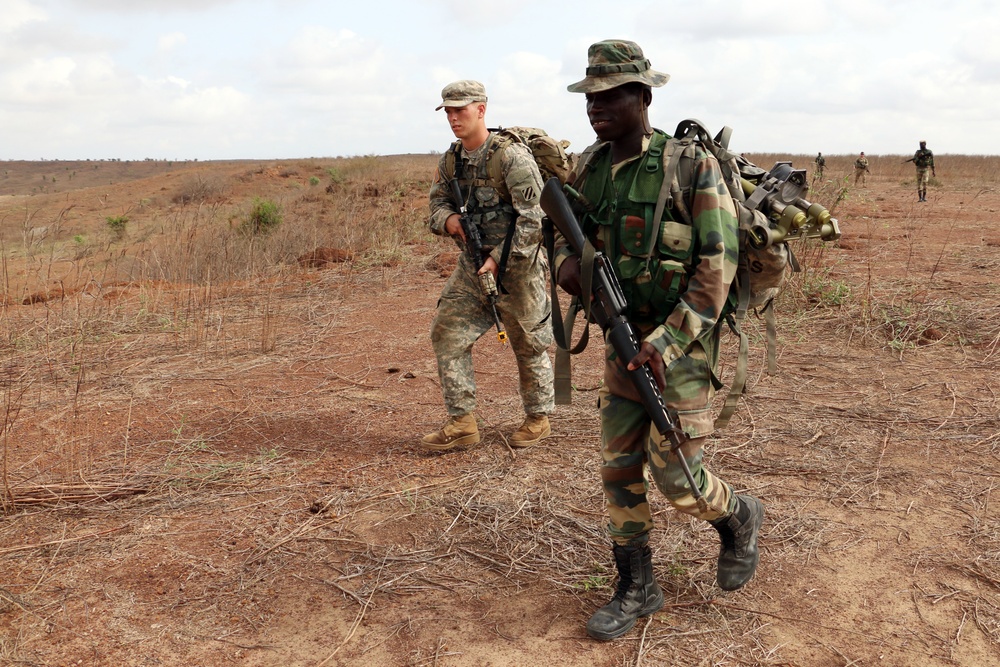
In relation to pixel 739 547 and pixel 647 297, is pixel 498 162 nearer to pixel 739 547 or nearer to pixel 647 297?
pixel 647 297

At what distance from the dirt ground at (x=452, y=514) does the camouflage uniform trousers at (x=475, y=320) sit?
41 centimetres

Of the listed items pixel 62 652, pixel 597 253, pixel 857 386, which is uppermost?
pixel 597 253

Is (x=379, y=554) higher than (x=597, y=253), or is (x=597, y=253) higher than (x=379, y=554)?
(x=597, y=253)

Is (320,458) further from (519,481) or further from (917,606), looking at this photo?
(917,606)

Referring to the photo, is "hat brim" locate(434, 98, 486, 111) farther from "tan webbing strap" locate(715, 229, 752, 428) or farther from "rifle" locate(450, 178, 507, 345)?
"tan webbing strap" locate(715, 229, 752, 428)

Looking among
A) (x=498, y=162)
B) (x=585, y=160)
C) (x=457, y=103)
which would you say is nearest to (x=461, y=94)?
(x=457, y=103)

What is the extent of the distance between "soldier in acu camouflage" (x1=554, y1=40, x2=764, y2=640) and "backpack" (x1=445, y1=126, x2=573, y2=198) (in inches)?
53.5

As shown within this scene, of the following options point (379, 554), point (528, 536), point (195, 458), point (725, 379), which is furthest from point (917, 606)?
point (195, 458)

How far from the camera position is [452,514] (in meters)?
3.47

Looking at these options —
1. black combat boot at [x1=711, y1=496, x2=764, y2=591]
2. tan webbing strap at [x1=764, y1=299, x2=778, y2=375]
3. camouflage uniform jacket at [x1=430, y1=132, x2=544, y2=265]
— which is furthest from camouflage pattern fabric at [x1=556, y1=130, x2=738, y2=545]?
camouflage uniform jacket at [x1=430, y1=132, x2=544, y2=265]

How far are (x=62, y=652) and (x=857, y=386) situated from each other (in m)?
4.49

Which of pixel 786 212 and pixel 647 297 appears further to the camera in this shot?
pixel 647 297

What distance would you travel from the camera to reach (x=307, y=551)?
3172mm

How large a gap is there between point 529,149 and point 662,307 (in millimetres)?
1757
